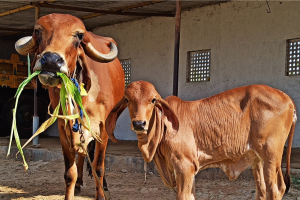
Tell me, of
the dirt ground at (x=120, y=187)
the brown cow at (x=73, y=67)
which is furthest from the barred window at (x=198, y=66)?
the brown cow at (x=73, y=67)

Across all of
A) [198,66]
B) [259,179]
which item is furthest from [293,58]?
[259,179]

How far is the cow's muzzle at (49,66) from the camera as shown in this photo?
3557 mm

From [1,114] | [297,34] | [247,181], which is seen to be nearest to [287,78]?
[297,34]

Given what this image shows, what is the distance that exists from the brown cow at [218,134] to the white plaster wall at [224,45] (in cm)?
510

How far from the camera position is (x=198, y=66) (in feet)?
35.1

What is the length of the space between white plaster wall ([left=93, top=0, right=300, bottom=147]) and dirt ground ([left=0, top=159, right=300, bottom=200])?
3.46 meters

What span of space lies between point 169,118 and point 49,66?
1160mm

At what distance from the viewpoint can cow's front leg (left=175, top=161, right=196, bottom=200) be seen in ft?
12.3

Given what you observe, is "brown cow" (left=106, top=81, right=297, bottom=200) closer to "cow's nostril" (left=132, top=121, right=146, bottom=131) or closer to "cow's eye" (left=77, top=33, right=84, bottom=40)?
"cow's nostril" (left=132, top=121, right=146, bottom=131)

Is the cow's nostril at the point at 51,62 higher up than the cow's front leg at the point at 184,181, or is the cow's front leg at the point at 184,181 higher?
the cow's nostril at the point at 51,62

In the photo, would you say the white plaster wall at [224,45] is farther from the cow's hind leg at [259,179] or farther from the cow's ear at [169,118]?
the cow's ear at [169,118]

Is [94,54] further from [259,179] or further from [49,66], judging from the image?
[259,179]

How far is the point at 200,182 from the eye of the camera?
657 cm

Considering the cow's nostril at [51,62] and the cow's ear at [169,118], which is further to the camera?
the cow's ear at [169,118]
